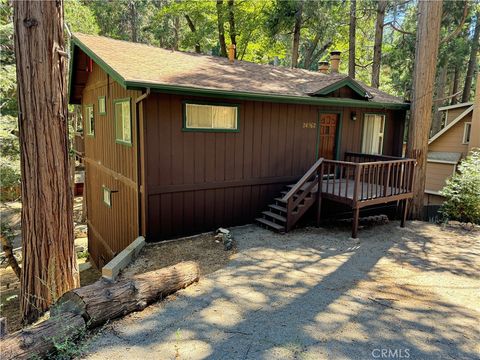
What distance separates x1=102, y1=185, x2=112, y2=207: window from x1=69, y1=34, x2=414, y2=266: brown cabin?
0.09ft

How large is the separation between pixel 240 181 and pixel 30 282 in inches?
169

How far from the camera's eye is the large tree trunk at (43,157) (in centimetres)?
421

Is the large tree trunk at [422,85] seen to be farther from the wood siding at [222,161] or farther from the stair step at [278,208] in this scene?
the stair step at [278,208]

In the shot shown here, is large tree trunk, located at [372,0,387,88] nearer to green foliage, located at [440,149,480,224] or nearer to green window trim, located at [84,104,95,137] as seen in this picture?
green foliage, located at [440,149,480,224]

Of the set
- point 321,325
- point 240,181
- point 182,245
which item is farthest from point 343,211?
point 321,325

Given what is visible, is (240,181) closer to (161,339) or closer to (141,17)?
(161,339)

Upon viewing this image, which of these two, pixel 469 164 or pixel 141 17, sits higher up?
pixel 141 17

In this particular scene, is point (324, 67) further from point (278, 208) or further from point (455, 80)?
point (455, 80)

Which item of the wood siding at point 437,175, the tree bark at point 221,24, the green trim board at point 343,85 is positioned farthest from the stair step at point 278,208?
the tree bark at point 221,24

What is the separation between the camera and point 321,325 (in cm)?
374

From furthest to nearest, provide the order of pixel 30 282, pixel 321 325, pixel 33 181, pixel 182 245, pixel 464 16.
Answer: pixel 464 16, pixel 182 245, pixel 30 282, pixel 33 181, pixel 321 325

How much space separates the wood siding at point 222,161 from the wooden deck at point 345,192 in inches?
25.5

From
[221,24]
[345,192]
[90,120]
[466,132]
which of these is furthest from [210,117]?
[221,24]

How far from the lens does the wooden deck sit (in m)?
6.91
